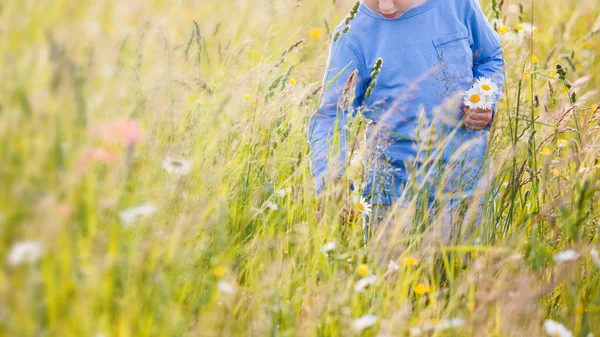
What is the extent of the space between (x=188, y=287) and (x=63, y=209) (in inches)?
22.1

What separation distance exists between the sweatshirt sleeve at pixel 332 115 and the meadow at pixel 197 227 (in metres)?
0.07

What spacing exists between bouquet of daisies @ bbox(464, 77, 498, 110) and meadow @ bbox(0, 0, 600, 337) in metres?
0.16

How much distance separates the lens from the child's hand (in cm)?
236

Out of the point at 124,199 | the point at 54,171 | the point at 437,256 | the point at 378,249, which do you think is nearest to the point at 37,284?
the point at 54,171

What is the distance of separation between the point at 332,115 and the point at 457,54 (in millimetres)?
514

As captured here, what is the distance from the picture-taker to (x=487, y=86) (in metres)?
2.37

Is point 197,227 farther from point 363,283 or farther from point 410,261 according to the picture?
point 410,261

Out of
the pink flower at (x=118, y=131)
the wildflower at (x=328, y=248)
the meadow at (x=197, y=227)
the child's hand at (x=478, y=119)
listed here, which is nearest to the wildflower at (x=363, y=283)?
the meadow at (x=197, y=227)

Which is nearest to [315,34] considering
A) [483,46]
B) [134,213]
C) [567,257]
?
[483,46]

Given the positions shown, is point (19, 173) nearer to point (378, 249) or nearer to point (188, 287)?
point (188, 287)

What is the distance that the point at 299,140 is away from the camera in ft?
8.22

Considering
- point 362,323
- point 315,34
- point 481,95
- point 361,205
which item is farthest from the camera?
point 315,34

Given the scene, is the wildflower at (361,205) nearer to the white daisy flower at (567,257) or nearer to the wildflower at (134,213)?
the white daisy flower at (567,257)

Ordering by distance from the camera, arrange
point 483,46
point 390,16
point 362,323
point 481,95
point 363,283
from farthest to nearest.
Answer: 1. point 483,46
2. point 390,16
3. point 481,95
4. point 363,283
5. point 362,323
